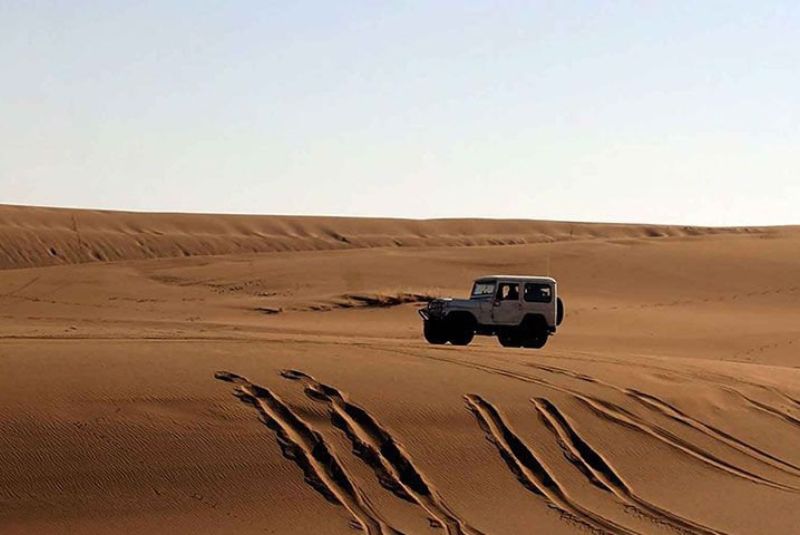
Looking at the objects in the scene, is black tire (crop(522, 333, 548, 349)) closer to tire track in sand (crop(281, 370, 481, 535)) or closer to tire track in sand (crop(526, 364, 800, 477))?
tire track in sand (crop(526, 364, 800, 477))

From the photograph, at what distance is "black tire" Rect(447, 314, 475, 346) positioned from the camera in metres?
23.5

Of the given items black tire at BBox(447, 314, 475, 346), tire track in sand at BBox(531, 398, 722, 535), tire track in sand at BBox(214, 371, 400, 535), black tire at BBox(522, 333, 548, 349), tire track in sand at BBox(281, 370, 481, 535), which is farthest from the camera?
black tire at BBox(522, 333, 548, 349)

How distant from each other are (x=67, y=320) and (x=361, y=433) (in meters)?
17.6

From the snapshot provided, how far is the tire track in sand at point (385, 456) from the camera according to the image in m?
12.6

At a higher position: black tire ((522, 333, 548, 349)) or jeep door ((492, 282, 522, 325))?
jeep door ((492, 282, 522, 325))

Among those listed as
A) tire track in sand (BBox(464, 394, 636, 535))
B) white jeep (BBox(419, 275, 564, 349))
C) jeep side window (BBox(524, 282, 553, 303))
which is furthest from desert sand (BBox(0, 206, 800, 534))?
jeep side window (BBox(524, 282, 553, 303))

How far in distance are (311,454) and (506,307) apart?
10661mm

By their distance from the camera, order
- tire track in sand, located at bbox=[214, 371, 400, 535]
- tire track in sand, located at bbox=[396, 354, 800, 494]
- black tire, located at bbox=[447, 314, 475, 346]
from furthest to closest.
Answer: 1. black tire, located at bbox=[447, 314, 475, 346]
2. tire track in sand, located at bbox=[396, 354, 800, 494]
3. tire track in sand, located at bbox=[214, 371, 400, 535]

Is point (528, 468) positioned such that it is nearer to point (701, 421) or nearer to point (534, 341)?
point (701, 421)

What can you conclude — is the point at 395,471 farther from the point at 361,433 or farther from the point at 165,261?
the point at 165,261

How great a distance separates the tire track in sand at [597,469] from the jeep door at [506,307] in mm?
7813

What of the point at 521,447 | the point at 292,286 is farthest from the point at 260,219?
the point at 521,447

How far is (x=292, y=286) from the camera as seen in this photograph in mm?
38781

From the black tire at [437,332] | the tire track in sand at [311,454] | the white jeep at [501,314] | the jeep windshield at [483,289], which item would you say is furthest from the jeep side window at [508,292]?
the tire track in sand at [311,454]
